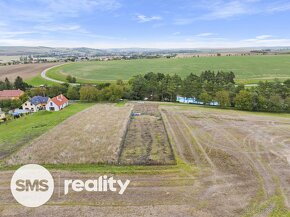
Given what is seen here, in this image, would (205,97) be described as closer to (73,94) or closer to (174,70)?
(73,94)

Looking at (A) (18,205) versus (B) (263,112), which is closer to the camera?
(A) (18,205)

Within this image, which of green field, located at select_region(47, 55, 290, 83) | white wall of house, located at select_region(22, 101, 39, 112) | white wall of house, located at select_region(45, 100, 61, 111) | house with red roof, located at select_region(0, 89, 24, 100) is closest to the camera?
white wall of house, located at select_region(45, 100, 61, 111)

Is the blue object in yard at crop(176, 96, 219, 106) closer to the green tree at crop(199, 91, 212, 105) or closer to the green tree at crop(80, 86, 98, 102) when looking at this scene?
the green tree at crop(199, 91, 212, 105)

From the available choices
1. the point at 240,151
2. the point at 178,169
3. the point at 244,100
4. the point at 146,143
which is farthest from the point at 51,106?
the point at 244,100

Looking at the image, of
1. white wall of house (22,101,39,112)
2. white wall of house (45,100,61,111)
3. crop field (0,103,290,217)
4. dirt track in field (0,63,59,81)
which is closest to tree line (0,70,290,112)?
white wall of house (22,101,39,112)

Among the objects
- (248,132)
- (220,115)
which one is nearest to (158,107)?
(220,115)

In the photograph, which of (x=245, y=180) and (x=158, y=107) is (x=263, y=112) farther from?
(x=245, y=180)
